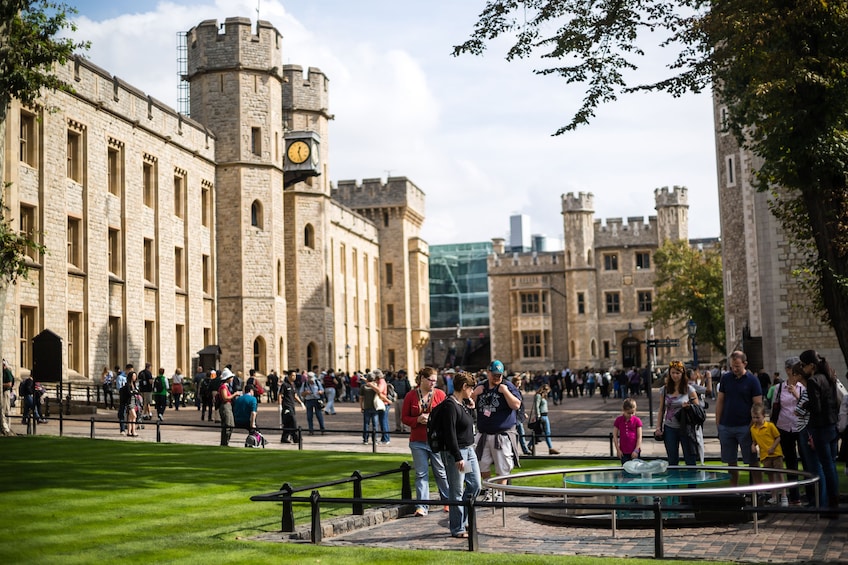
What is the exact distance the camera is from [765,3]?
1470 cm

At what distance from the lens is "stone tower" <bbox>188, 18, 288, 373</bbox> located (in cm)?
4494

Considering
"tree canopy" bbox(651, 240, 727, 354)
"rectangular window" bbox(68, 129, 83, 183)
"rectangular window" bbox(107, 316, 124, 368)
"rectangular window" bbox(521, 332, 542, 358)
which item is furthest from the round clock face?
"rectangular window" bbox(521, 332, 542, 358)

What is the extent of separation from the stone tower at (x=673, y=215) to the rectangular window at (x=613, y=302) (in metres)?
4.94

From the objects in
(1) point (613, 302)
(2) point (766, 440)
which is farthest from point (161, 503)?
(1) point (613, 302)

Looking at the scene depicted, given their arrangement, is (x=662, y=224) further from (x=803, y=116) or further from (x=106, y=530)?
(x=106, y=530)

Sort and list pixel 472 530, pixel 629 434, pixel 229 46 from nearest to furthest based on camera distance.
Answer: pixel 472 530
pixel 629 434
pixel 229 46

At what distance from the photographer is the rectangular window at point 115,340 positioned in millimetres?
37000

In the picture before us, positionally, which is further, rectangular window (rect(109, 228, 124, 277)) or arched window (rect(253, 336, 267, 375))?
arched window (rect(253, 336, 267, 375))

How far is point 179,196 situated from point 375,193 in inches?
1317

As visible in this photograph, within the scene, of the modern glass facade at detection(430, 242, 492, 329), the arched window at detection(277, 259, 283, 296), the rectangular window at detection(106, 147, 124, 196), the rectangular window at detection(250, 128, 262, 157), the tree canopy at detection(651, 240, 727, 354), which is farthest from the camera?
the modern glass facade at detection(430, 242, 492, 329)

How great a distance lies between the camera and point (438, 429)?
36.2 feet

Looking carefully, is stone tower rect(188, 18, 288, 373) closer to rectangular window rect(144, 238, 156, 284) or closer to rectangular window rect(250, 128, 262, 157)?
rectangular window rect(250, 128, 262, 157)

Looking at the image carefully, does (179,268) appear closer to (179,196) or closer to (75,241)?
(179,196)

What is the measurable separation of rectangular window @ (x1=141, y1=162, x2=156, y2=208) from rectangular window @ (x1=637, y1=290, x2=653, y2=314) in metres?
47.8
